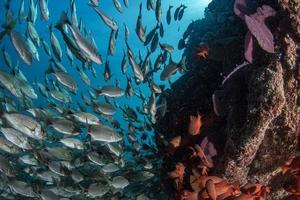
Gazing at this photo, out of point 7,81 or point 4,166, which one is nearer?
point 7,81

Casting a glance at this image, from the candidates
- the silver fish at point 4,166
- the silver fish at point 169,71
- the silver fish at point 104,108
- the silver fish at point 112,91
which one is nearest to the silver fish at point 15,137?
the silver fish at point 4,166

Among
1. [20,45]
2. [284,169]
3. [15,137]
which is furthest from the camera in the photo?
[15,137]

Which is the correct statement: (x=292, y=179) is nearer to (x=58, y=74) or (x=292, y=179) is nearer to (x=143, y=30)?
(x=143, y=30)

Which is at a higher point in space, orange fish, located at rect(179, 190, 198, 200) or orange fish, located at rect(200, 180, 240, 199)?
orange fish, located at rect(179, 190, 198, 200)

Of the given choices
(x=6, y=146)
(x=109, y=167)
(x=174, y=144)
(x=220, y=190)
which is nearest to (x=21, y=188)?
(x=6, y=146)

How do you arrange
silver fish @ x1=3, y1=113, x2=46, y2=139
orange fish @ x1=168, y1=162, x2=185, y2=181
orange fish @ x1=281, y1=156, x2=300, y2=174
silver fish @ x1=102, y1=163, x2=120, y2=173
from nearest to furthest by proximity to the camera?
orange fish @ x1=281, y1=156, x2=300, y2=174 < orange fish @ x1=168, y1=162, x2=185, y2=181 < silver fish @ x1=3, y1=113, x2=46, y2=139 < silver fish @ x1=102, y1=163, x2=120, y2=173

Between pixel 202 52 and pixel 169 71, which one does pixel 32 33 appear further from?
pixel 202 52

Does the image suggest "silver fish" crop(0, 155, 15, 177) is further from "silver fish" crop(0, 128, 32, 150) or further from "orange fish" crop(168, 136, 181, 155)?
"orange fish" crop(168, 136, 181, 155)

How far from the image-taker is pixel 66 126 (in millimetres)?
6848

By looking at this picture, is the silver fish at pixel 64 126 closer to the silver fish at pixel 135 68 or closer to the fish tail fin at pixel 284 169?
the silver fish at pixel 135 68

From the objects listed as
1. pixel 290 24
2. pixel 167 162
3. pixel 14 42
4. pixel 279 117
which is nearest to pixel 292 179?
pixel 279 117

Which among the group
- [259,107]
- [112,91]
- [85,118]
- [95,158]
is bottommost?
[259,107]

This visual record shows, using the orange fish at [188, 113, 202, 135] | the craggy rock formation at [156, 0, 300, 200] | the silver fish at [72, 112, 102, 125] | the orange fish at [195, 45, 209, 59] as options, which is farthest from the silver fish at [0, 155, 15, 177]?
the orange fish at [195, 45, 209, 59]

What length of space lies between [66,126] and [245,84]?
4178mm
